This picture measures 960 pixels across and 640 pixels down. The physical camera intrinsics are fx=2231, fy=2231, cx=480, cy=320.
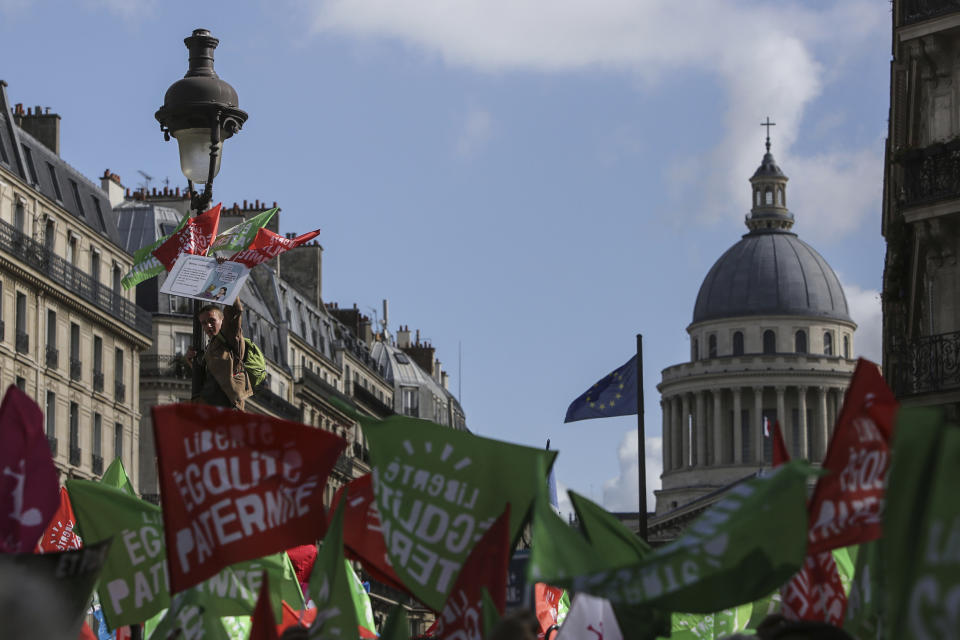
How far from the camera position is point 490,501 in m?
9.92

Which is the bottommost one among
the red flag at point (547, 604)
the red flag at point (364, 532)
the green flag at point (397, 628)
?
the green flag at point (397, 628)

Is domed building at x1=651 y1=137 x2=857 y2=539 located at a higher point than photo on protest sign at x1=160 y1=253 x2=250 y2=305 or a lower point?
higher

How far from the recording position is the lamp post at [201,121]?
14.8m

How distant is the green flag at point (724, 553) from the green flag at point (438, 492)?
1.73 m

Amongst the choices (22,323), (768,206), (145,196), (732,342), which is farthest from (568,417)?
(768,206)

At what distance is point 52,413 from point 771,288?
105m

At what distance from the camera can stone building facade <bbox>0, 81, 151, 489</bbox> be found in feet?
164

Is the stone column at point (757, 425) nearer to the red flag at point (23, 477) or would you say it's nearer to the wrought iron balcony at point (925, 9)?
the wrought iron balcony at point (925, 9)

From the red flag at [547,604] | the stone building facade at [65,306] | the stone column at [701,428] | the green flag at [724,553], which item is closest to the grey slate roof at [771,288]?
the stone column at [701,428]

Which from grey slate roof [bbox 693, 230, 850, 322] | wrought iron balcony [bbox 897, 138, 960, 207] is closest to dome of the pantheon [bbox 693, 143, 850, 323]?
grey slate roof [bbox 693, 230, 850, 322]

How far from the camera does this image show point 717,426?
146m

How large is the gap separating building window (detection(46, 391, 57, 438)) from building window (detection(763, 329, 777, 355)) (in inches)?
4066

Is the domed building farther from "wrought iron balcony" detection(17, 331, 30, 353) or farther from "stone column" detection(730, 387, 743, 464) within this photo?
"wrought iron balcony" detection(17, 331, 30, 353)

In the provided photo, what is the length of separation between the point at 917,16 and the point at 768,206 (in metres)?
136
